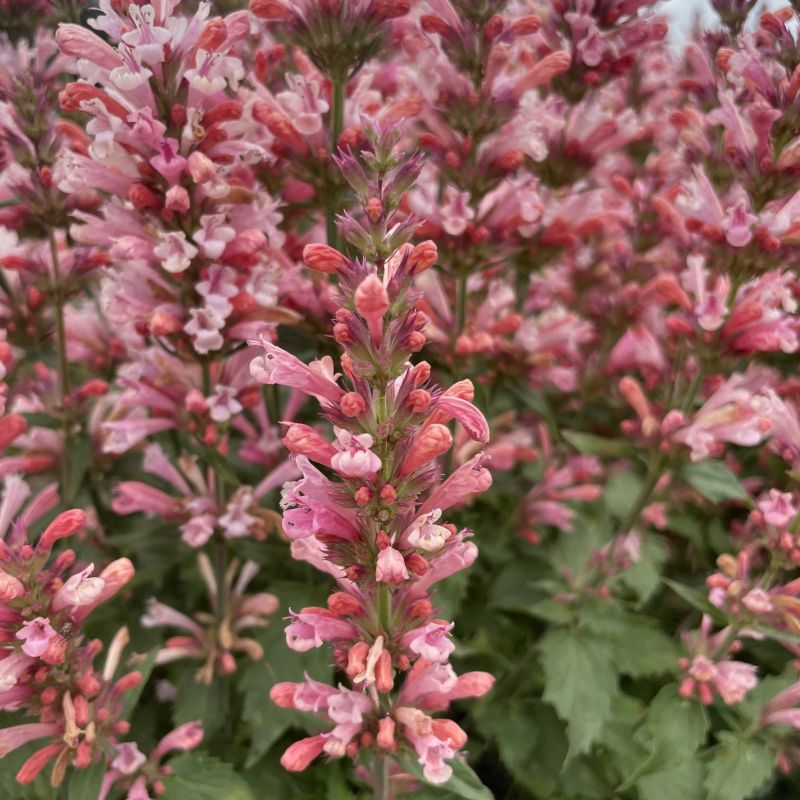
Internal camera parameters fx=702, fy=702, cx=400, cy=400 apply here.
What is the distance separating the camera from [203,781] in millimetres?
1772

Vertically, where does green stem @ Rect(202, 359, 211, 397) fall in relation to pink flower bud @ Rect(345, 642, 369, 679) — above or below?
above

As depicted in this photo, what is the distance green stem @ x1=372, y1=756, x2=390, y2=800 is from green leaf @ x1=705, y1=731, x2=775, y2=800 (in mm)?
1015

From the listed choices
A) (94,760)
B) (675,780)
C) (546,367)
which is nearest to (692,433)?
(546,367)

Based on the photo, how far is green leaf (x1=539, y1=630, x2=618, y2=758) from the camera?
2012mm

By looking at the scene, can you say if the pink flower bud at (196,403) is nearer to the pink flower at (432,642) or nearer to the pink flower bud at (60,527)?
the pink flower bud at (60,527)

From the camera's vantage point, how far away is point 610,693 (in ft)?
6.91

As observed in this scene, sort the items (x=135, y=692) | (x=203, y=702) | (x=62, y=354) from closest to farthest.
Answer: (x=135, y=692)
(x=203, y=702)
(x=62, y=354)

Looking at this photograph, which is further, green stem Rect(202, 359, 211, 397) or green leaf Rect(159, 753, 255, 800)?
green stem Rect(202, 359, 211, 397)

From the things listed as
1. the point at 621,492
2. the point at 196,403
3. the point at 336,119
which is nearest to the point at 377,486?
the point at 196,403

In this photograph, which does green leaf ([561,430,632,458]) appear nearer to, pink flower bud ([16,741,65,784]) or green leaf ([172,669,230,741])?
green leaf ([172,669,230,741])

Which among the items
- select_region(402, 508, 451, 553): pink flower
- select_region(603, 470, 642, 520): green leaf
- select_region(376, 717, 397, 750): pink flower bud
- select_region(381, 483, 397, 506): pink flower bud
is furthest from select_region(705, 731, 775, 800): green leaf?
select_region(381, 483, 397, 506): pink flower bud

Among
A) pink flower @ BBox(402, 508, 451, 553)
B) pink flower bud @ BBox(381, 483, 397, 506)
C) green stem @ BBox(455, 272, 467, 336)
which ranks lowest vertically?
green stem @ BBox(455, 272, 467, 336)

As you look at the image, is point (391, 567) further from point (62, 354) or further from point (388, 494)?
point (62, 354)

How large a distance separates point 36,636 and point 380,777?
2.51ft
